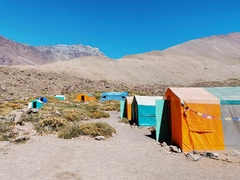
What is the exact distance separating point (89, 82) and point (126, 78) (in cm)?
1819

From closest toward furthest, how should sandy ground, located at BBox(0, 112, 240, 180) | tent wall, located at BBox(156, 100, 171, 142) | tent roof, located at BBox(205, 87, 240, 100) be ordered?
sandy ground, located at BBox(0, 112, 240, 180)
tent roof, located at BBox(205, 87, 240, 100)
tent wall, located at BBox(156, 100, 171, 142)

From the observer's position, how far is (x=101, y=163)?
24.9 feet

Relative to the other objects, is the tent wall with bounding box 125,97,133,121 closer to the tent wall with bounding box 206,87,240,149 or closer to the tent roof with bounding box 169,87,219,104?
the tent roof with bounding box 169,87,219,104

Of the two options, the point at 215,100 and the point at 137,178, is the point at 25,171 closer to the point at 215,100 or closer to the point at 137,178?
the point at 137,178

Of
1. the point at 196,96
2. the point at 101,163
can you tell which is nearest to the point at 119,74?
the point at 196,96

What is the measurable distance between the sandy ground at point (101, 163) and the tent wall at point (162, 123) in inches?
29.5

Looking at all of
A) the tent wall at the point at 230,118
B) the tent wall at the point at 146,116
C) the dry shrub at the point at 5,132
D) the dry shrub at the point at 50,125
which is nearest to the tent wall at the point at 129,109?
the tent wall at the point at 146,116

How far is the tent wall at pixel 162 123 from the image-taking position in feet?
36.2

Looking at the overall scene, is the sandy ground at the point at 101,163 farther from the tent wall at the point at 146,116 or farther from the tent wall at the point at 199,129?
the tent wall at the point at 146,116

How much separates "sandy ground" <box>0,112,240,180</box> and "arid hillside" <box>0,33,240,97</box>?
34246 mm

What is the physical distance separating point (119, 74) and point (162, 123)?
65.0m

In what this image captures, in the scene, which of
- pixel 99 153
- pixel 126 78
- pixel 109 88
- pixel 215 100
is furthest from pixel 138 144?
pixel 126 78

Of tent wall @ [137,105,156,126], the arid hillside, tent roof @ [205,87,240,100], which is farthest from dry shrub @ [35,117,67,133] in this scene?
the arid hillside

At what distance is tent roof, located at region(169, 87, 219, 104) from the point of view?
30.2 feet
